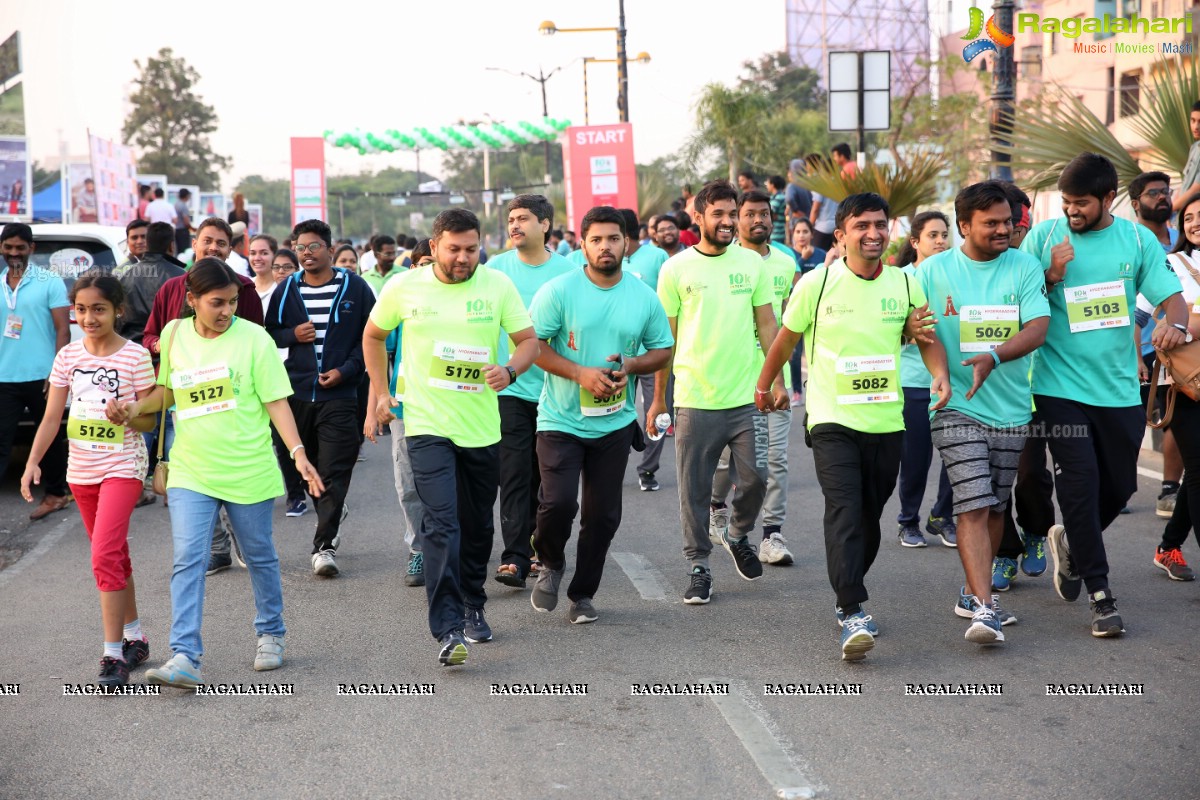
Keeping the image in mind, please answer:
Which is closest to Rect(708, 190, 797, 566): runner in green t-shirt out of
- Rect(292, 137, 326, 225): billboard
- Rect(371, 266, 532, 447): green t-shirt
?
Rect(371, 266, 532, 447): green t-shirt

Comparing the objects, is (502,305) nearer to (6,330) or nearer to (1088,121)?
(6,330)

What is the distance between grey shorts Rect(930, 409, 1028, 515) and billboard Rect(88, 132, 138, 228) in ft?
72.6

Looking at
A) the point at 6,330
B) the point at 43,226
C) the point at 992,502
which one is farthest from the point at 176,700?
the point at 43,226

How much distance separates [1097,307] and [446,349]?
3.02m

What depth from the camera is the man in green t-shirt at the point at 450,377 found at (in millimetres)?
5848

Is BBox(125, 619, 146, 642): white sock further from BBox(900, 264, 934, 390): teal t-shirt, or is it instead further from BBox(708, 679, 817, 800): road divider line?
BBox(900, 264, 934, 390): teal t-shirt

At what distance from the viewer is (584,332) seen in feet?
21.2

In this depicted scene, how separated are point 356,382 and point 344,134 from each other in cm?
3075

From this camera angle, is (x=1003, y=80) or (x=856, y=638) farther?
(x=1003, y=80)

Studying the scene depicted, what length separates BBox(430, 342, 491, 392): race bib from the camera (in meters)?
5.95

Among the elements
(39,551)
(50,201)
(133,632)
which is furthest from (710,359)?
(50,201)

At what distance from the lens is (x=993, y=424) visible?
6137mm

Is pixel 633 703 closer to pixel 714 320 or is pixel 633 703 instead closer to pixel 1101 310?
pixel 714 320

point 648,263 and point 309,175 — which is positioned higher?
point 309,175
